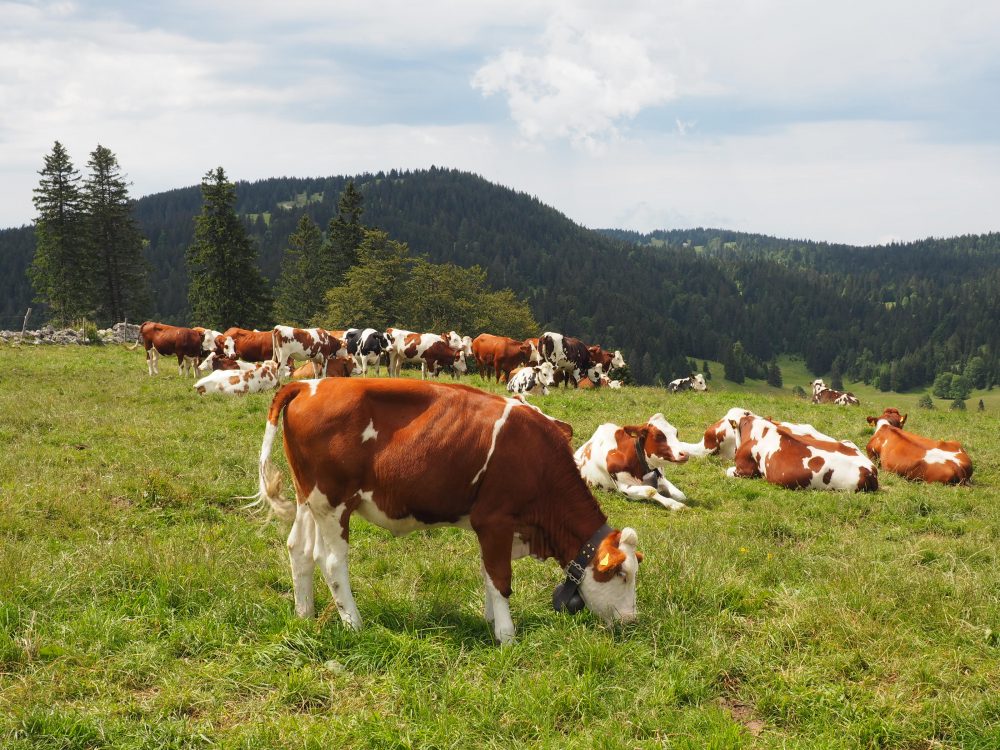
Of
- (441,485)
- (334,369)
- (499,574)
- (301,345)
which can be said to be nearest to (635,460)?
(499,574)

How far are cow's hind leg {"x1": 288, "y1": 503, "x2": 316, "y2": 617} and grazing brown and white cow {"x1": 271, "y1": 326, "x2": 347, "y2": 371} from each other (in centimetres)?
1877

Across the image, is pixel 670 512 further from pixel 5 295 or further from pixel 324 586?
pixel 5 295

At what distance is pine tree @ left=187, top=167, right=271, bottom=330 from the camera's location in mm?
48094

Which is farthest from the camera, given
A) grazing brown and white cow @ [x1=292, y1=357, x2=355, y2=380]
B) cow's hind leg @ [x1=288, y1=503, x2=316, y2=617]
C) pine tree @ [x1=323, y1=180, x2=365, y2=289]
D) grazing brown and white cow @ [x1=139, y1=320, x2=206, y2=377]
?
pine tree @ [x1=323, y1=180, x2=365, y2=289]

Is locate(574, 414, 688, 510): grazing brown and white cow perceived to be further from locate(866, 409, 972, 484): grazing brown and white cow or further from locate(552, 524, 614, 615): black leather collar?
locate(552, 524, 614, 615): black leather collar

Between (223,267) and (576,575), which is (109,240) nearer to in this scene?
(223,267)

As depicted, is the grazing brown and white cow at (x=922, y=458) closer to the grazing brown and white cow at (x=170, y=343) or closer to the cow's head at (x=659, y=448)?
the cow's head at (x=659, y=448)

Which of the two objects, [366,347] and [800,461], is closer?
[800,461]

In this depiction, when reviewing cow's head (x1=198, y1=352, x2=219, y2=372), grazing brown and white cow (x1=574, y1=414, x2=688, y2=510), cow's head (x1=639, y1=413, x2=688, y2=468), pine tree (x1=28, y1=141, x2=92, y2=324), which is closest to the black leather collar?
grazing brown and white cow (x1=574, y1=414, x2=688, y2=510)

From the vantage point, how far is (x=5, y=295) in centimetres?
14675

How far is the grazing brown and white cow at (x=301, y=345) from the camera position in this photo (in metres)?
24.0

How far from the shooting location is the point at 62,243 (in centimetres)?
5184

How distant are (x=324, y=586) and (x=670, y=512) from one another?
590cm

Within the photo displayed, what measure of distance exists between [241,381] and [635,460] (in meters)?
12.7
